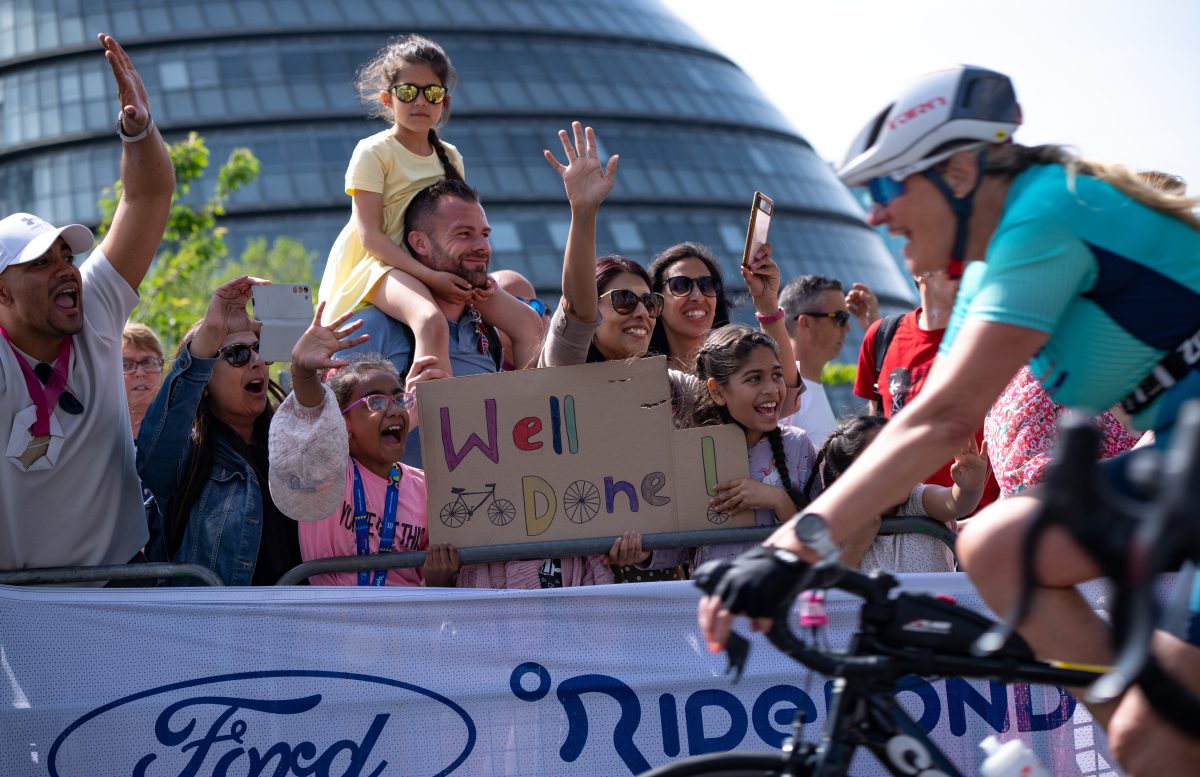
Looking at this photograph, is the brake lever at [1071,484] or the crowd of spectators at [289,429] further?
the crowd of spectators at [289,429]

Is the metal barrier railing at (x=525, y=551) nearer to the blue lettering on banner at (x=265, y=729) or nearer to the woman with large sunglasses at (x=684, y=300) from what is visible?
the blue lettering on banner at (x=265, y=729)

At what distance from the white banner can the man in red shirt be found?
4.03 ft

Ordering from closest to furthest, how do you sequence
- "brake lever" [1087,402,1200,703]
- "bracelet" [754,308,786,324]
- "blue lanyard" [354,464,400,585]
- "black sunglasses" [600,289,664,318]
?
"brake lever" [1087,402,1200,703], "blue lanyard" [354,464,400,585], "black sunglasses" [600,289,664,318], "bracelet" [754,308,786,324]

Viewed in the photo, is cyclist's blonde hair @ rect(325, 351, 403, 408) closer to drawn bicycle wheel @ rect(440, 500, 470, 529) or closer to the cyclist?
drawn bicycle wheel @ rect(440, 500, 470, 529)

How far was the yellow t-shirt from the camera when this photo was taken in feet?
21.0

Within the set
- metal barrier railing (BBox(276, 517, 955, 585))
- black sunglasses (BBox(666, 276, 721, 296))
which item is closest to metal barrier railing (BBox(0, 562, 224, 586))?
metal barrier railing (BBox(276, 517, 955, 585))

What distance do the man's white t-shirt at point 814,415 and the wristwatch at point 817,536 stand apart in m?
4.09

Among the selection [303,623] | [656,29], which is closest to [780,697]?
[303,623]

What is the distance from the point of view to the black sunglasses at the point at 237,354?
17.6 feet

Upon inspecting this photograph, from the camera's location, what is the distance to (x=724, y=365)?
17.7 ft

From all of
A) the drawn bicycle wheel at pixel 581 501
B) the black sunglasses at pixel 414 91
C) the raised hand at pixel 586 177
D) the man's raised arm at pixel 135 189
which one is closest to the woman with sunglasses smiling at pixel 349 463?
the drawn bicycle wheel at pixel 581 501

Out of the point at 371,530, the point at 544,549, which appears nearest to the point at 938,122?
the point at 544,549

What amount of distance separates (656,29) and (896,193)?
43635 mm

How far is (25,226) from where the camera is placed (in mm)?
5211
